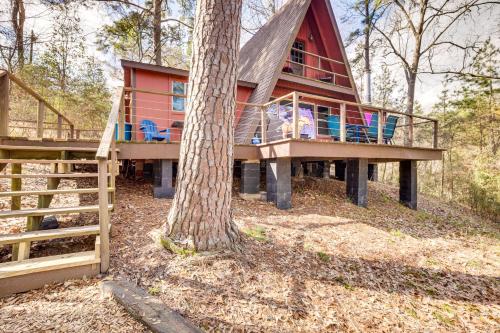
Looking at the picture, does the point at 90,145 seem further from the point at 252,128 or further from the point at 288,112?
the point at 288,112

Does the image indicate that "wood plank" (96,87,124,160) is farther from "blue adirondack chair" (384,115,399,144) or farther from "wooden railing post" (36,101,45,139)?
"blue adirondack chair" (384,115,399,144)

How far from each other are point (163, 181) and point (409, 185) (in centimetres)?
775

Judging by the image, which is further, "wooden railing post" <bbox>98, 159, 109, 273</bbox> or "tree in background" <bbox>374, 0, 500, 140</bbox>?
"tree in background" <bbox>374, 0, 500, 140</bbox>

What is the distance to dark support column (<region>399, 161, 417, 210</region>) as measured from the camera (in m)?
8.34

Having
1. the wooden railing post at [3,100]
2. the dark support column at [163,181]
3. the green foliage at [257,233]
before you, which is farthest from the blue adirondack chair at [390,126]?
the wooden railing post at [3,100]

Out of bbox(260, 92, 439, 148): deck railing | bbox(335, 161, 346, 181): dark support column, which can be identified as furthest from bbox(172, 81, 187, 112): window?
bbox(335, 161, 346, 181): dark support column

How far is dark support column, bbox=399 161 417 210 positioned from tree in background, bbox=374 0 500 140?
15.5 ft

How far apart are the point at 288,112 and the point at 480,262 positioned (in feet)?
21.0

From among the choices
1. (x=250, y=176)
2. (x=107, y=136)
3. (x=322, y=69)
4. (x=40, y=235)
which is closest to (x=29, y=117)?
(x=250, y=176)

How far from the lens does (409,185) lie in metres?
8.43

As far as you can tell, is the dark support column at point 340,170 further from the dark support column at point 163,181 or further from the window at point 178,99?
the dark support column at point 163,181

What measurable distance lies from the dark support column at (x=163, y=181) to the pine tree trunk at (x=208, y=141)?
2.79m

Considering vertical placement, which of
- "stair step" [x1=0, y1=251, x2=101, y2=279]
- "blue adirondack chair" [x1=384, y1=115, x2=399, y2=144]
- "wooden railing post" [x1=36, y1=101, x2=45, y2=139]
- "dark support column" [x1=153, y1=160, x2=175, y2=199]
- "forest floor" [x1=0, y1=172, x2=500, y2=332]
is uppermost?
"blue adirondack chair" [x1=384, y1=115, x2=399, y2=144]

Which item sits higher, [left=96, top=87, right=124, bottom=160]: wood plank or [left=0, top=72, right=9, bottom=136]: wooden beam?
[left=0, top=72, right=9, bottom=136]: wooden beam
